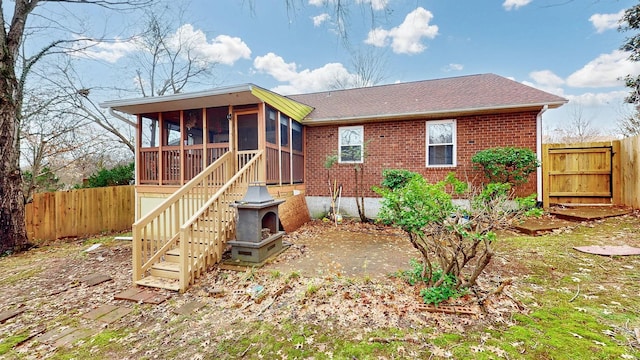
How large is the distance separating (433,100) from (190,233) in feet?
26.4

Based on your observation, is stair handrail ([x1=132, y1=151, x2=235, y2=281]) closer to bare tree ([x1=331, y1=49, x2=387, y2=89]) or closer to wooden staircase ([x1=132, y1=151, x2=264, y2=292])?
wooden staircase ([x1=132, y1=151, x2=264, y2=292])

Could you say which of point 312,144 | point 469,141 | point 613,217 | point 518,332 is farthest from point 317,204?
point 613,217

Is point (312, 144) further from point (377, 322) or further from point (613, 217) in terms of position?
point (613, 217)

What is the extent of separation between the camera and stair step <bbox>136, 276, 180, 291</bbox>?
3.97m

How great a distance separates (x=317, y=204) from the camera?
9.24 m

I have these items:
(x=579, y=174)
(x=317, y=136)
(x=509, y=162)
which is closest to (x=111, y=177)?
(x=317, y=136)

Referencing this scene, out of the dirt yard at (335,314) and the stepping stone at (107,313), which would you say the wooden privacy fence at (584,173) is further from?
the stepping stone at (107,313)

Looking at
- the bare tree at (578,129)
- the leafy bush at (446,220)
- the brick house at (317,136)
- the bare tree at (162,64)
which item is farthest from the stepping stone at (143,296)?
the bare tree at (578,129)

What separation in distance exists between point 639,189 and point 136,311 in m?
11.2

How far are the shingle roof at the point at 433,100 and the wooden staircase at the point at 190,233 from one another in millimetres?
4032

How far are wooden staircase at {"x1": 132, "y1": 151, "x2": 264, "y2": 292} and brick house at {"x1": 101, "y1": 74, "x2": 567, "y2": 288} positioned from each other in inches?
2.8

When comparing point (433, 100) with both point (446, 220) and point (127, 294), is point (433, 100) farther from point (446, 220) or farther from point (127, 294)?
point (127, 294)

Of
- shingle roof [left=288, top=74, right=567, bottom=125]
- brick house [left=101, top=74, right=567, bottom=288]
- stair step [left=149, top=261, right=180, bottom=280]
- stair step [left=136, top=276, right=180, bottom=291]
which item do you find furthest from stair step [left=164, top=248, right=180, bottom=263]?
shingle roof [left=288, top=74, right=567, bottom=125]

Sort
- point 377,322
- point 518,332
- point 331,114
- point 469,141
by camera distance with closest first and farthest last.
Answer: point 518,332
point 377,322
point 469,141
point 331,114
